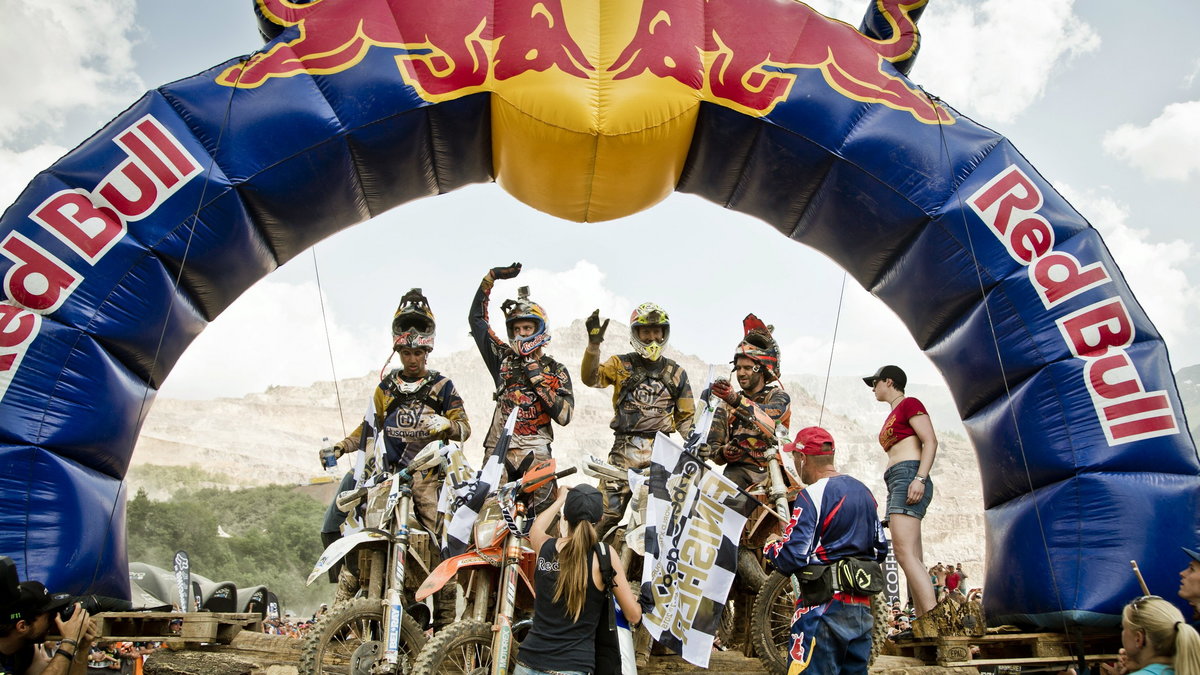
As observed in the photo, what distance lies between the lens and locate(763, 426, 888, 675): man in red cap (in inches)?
196

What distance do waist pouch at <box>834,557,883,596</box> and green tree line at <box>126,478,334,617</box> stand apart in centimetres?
3162

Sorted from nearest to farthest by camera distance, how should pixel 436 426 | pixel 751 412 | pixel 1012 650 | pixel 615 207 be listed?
pixel 1012 650 → pixel 751 412 → pixel 436 426 → pixel 615 207

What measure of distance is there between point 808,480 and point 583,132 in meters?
3.82

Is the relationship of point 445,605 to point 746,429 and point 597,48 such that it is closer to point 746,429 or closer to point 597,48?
point 746,429

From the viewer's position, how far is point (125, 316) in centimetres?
702

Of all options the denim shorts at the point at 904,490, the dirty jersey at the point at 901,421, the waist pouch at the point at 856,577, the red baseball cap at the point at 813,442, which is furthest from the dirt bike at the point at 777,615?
the red baseball cap at the point at 813,442

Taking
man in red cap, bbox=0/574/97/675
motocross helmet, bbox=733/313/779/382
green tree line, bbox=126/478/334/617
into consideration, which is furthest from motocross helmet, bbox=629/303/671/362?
green tree line, bbox=126/478/334/617

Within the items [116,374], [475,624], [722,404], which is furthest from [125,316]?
[722,404]

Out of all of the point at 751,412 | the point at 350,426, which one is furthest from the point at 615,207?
the point at 350,426

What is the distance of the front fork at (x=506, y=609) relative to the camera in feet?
17.4

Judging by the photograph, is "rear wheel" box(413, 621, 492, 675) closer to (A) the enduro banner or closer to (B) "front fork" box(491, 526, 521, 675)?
(B) "front fork" box(491, 526, 521, 675)

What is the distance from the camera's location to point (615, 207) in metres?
8.58

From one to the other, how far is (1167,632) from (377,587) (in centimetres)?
469

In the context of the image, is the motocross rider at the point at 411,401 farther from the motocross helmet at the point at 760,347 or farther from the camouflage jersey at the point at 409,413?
the motocross helmet at the point at 760,347
